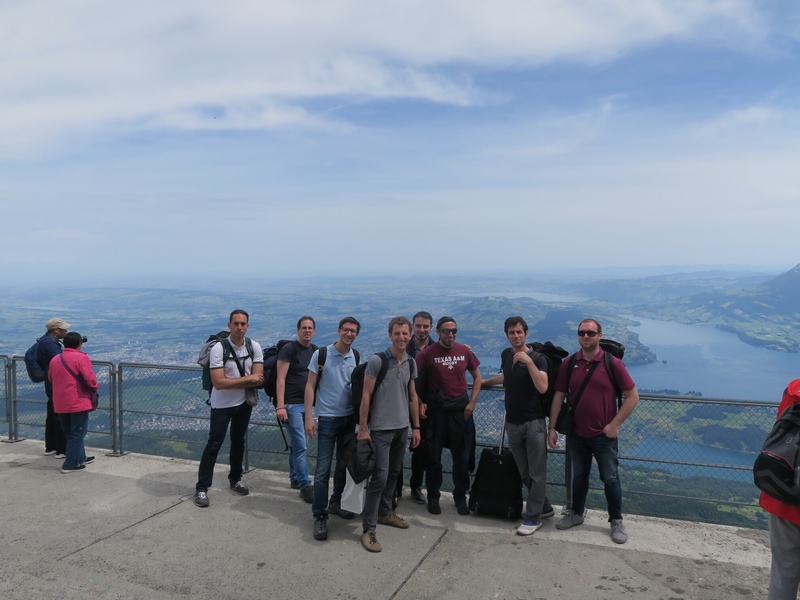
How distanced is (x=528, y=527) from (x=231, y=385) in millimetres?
2955

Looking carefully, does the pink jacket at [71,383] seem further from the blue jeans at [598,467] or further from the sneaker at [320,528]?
the blue jeans at [598,467]

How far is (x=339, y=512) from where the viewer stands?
5.03 metres

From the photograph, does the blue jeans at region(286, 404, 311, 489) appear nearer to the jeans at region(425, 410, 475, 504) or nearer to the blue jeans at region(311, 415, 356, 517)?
the blue jeans at region(311, 415, 356, 517)

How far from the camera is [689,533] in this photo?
4.69 meters

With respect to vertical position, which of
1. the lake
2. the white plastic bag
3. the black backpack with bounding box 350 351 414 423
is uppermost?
the black backpack with bounding box 350 351 414 423

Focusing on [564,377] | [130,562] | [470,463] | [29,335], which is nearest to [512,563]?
[470,463]

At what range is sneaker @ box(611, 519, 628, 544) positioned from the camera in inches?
177

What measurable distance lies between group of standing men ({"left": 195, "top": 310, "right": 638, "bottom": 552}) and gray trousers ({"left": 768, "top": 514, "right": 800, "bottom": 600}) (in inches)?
62.9

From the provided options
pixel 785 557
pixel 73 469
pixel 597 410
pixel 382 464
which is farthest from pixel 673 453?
pixel 73 469

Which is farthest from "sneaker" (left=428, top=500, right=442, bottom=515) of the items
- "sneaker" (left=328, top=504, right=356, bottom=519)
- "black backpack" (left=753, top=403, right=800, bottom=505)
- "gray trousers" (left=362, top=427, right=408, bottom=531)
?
"black backpack" (left=753, top=403, right=800, bottom=505)

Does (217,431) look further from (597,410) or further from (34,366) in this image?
(597,410)

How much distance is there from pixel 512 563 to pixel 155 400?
4990 millimetres

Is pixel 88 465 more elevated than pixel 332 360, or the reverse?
pixel 332 360

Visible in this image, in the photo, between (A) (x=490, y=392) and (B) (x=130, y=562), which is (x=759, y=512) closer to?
(A) (x=490, y=392)
